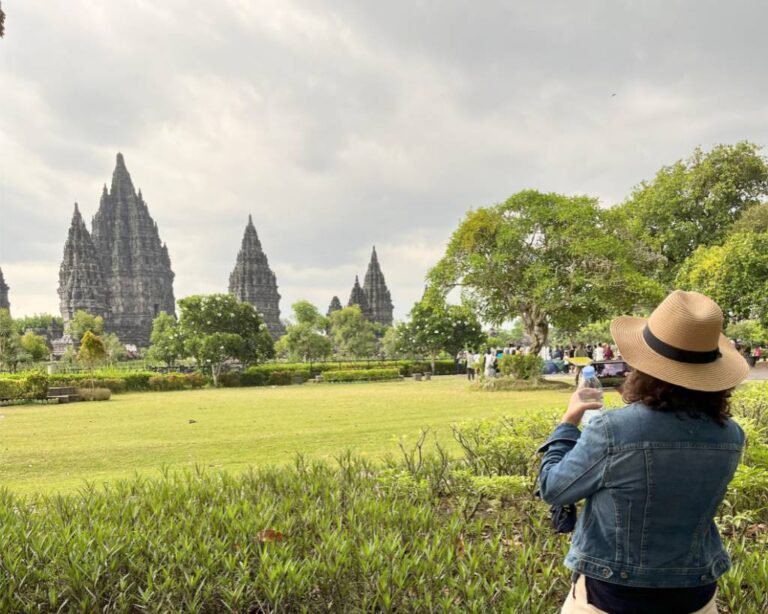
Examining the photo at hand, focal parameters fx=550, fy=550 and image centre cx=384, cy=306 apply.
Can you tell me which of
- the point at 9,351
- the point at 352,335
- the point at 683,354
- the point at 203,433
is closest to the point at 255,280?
the point at 352,335

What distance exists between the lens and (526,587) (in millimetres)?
2621

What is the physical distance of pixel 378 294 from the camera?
98562 millimetres

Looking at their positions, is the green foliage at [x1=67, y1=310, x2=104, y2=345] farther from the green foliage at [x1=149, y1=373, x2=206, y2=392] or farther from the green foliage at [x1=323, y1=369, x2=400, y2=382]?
the green foliage at [x1=323, y1=369, x2=400, y2=382]

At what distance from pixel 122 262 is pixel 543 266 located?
91.7 metres

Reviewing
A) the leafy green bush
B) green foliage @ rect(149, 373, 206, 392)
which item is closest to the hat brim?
the leafy green bush

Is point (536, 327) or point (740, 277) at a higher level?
point (740, 277)

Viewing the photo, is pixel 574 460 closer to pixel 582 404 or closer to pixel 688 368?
pixel 582 404

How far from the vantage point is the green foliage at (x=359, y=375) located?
3027 centimetres

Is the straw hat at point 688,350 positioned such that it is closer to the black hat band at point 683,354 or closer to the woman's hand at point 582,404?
the black hat band at point 683,354

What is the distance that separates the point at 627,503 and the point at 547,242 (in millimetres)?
20198

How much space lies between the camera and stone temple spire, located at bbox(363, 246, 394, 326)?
98.2m

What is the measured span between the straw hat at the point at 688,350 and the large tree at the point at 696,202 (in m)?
27.8

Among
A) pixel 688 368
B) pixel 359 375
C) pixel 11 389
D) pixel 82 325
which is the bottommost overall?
pixel 359 375

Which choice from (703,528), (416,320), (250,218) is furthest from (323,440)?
(250,218)
